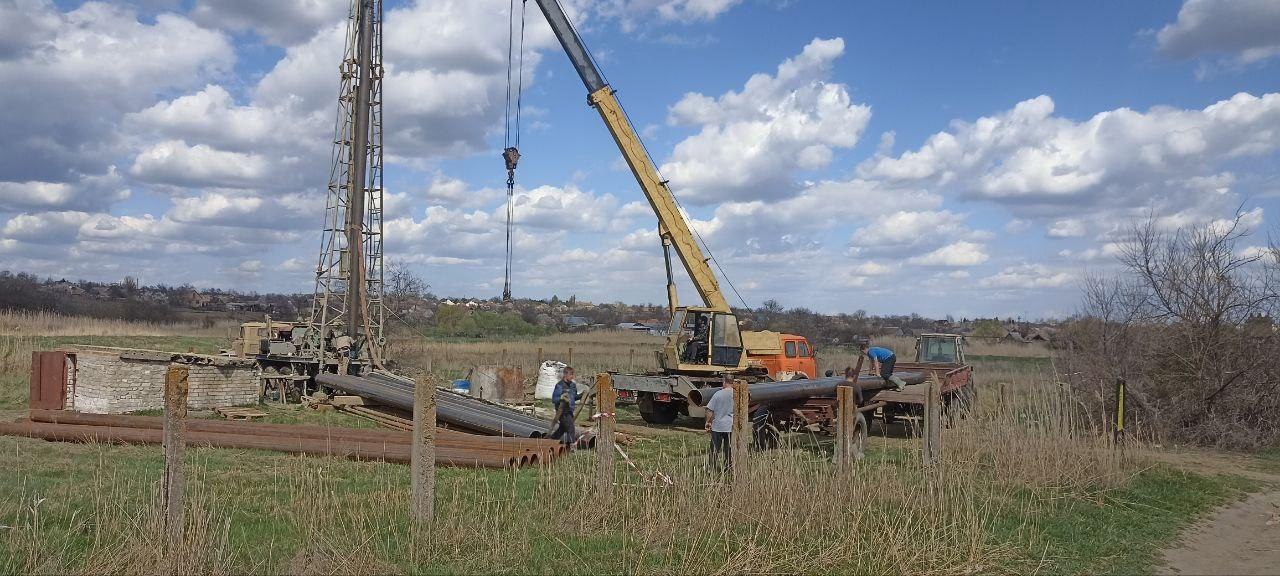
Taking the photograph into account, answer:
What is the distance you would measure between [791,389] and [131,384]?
1277 cm

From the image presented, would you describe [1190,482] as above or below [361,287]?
below

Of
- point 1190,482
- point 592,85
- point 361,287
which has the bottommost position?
point 1190,482

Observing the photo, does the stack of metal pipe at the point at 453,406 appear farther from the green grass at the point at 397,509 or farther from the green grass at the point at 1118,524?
the green grass at the point at 1118,524

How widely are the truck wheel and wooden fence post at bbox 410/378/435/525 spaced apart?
11.9 metres

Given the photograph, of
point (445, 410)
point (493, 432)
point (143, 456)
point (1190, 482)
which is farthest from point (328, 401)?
point (1190, 482)

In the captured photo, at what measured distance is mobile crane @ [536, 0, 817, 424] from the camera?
20297mm

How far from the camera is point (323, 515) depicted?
7.77 metres

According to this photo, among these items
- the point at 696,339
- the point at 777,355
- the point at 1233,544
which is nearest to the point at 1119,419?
the point at 1233,544

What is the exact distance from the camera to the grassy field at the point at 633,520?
6.89 meters

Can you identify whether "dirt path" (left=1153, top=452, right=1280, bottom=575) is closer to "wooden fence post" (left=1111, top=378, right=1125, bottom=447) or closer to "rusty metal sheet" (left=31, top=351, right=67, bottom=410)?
"wooden fence post" (left=1111, top=378, right=1125, bottom=447)

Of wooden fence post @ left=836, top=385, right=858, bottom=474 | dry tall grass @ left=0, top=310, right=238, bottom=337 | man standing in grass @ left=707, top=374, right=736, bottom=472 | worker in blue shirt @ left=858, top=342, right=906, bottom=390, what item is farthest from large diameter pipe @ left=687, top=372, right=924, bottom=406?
dry tall grass @ left=0, top=310, right=238, bottom=337

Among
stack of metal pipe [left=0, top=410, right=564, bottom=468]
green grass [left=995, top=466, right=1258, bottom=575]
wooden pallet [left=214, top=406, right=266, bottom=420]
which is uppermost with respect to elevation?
stack of metal pipe [left=0, top=410, right=564, bottom=468]

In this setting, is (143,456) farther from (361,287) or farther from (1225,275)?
(1225,275)

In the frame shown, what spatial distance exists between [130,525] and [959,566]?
6.15m
